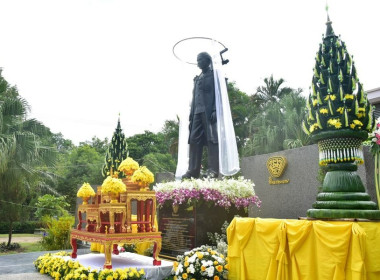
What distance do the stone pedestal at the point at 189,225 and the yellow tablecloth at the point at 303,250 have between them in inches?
48.9

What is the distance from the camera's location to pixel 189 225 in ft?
22.3

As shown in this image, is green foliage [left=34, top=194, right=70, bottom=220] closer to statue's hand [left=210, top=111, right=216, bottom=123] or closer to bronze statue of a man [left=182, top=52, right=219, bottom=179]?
bronze statue of a man [left=182, top=52, right=219, bottom=179]

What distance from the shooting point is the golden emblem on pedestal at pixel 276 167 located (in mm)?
8632

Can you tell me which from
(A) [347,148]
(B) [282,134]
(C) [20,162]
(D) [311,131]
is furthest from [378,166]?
(B) [282,134]

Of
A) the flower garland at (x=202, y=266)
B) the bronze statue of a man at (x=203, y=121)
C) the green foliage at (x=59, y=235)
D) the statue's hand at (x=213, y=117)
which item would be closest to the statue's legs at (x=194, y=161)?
the bronze statue of a man at (x=203, y=121)

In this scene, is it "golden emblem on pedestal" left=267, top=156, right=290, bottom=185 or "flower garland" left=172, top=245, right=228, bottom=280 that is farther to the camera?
"golden emblem on pedestal" left=267, top=156, right=290, bottom=185

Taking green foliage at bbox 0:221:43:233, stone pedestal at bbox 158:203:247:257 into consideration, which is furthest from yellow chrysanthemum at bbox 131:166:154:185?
green foliage at bbox 0:221:43:233

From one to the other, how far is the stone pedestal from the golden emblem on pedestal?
1.73 m

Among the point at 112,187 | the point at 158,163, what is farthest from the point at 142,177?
the point at 158,163

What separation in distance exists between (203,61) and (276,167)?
A: 3.07 m

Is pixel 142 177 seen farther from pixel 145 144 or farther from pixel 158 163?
pixel 145 144

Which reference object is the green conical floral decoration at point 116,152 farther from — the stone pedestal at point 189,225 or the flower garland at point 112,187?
the flower garland at point 112,187

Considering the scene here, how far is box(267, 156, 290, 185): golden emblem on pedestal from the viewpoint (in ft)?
28.3

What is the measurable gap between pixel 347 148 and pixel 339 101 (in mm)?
662
